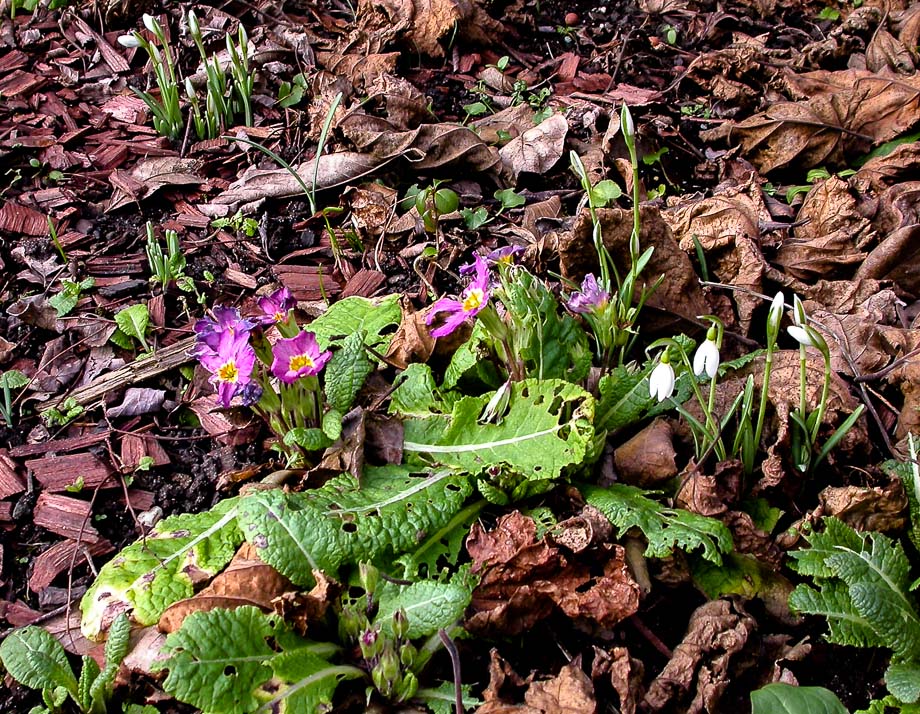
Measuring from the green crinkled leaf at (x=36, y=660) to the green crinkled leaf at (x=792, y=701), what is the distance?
1.55m

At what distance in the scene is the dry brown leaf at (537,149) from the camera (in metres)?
3.58

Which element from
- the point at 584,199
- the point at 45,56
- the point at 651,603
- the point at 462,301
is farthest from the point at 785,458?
the point at 45,56

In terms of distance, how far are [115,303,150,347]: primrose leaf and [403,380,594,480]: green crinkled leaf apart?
1034 millimetres

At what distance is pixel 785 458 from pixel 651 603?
0.53 metres

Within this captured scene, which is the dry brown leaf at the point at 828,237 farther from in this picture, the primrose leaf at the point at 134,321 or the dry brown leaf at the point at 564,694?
the primrose leaf at the point at 134,321

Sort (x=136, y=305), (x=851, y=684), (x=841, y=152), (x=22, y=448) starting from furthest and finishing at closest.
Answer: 1. (x=841, y=152)
2. (x=136, y=305)
3. (x=22, y=448)
4. (x=851, y=684)

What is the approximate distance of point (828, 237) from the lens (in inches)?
121

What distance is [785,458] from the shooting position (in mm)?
2359

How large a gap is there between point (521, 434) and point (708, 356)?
0.52 meters

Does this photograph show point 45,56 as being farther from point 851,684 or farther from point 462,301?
point 851,684

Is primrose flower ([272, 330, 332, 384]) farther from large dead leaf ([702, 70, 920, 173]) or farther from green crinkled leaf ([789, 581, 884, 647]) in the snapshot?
large dead leaf ([702, 70, 920, 173])

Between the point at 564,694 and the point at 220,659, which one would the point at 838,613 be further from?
the point at 220,659

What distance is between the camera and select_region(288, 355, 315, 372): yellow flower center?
2.34 metres

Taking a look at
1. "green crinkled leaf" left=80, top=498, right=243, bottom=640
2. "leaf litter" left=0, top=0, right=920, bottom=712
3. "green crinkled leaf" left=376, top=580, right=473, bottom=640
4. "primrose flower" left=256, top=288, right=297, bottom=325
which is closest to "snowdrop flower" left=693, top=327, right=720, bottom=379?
"leaf litter" left=0, top=0, right=920, bottom=712
